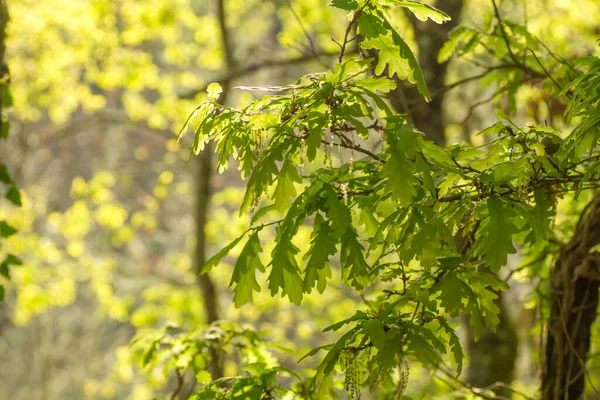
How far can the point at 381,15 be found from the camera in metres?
1.65

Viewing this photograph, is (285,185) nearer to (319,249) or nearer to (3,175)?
(319,249)

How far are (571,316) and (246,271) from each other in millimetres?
1451

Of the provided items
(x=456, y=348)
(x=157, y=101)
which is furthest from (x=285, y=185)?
(x=157, y=101)

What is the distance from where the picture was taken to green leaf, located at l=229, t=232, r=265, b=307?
5.76 feet

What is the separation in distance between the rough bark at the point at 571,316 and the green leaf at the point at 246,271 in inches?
52.0

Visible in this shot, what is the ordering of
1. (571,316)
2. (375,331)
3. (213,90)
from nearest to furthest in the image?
(375,331), (213,90), (571,316)

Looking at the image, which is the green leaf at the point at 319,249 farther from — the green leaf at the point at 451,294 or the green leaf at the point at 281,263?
the green leaf at the point at 451,294

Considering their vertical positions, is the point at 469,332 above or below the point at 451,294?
below

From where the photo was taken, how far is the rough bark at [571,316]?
2381 millimetres

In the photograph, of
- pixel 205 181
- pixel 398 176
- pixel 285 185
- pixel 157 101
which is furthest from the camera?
pixel 157 101

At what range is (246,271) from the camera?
178 cm

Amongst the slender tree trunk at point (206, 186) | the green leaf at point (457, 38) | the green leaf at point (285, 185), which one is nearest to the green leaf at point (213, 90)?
the green leaf at point (285, 185)

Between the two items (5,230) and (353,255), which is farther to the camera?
(5,230)

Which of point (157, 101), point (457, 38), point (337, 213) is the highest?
point (157, 101)
